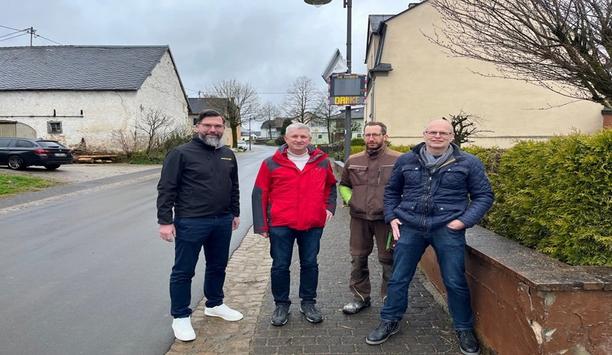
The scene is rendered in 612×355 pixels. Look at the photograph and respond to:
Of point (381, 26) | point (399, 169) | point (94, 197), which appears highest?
point (381, 26)

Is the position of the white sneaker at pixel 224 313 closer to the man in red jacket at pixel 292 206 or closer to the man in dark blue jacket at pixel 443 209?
the man in red jacket at pixel 292 206

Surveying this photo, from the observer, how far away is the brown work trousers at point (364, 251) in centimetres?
428

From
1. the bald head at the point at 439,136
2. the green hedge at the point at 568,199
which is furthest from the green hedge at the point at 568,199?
the bald head at the point at 439,136

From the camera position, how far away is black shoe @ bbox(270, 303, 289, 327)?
4.11 metres

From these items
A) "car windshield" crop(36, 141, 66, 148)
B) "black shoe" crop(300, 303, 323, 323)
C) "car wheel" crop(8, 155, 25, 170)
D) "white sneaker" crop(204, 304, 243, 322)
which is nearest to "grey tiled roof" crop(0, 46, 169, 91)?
"car windshield" crop(36, 141, 66, 148)

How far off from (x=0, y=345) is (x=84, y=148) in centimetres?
3007

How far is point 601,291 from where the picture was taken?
2.63 meters

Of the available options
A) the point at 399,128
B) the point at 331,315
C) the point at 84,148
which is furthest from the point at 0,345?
the point at 84,148

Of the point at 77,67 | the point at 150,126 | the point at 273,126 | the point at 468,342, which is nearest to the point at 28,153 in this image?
the point at 150,126

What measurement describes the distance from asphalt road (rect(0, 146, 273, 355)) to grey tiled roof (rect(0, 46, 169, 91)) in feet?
78.9

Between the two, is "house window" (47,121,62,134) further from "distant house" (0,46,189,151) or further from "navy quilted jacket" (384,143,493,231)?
"navy quilted jacket" (384,143,493,231)

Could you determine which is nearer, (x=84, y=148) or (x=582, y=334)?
(x=582, y=334)

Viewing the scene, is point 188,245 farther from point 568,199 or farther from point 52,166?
point 52,166

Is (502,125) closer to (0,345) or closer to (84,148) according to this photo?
(0,345)
